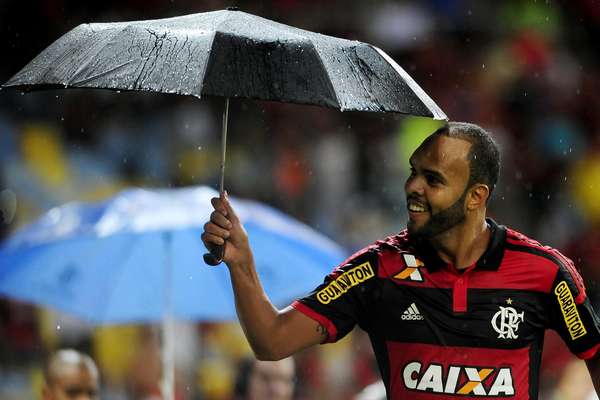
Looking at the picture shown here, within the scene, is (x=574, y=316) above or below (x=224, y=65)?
below

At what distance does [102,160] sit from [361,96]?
6698 mm

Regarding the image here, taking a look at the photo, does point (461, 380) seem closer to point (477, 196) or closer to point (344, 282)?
point (344, 282)

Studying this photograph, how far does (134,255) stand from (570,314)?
3.28m

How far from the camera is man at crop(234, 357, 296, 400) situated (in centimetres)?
705

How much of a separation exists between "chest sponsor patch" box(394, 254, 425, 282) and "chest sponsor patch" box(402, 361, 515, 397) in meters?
0.29

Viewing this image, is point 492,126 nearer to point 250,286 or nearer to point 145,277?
point 145,277

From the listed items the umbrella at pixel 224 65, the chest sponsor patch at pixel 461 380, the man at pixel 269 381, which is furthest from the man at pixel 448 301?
the man at pixel 269 381

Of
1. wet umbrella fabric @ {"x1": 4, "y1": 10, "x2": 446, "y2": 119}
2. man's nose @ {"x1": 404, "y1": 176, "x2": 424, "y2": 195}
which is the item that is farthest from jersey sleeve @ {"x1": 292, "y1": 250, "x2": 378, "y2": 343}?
wet umbrella fabric @ {"x1": 4, "y1": 10, "x2": 446, "y2": 119}

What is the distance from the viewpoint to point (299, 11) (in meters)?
11.6

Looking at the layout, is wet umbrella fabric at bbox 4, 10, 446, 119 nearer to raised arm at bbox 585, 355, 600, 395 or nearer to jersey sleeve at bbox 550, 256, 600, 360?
jersey sleeve at bbox 550, 256, 600, 360

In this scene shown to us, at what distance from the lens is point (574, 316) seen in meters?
3.95

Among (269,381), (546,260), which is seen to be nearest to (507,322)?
(546,260)

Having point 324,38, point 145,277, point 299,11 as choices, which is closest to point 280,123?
point 299,11

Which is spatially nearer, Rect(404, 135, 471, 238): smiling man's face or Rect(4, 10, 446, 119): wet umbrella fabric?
Rect(4, 10, 446, 119): wet umbrella fabric
